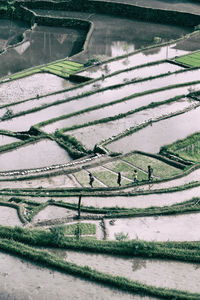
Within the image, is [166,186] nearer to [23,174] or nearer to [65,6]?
[23,174]

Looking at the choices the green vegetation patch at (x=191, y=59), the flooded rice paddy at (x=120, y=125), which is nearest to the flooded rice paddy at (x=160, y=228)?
the flooded rice paddy at (x=120, y=125)

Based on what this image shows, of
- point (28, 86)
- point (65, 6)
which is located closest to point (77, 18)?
point (65, 6)

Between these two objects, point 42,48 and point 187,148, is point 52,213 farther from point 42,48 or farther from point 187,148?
point 42,48

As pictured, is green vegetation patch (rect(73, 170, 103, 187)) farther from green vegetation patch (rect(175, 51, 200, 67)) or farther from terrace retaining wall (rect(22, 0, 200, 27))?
terrace retaining wall (rect(22, 0, 200, 27))

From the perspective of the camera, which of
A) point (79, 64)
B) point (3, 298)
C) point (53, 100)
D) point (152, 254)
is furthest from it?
point (79, 64)

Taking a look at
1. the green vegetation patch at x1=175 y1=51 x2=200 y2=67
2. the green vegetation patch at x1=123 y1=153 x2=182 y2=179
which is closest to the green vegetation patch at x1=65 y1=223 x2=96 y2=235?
the green vegetation patch at x1=123 y1=153 x2=182 y2=179

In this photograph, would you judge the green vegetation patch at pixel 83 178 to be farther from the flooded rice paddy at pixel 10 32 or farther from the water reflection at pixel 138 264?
the flooded rice paddy at pixel 10 32
